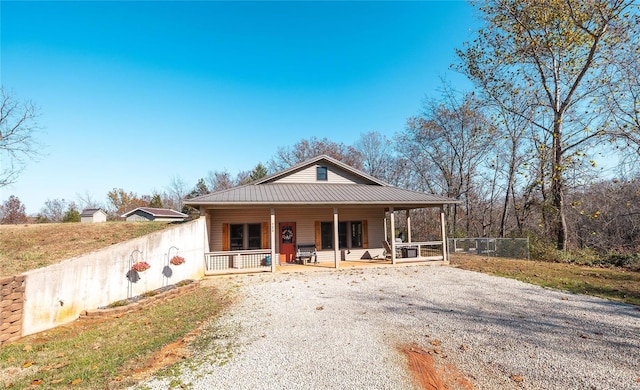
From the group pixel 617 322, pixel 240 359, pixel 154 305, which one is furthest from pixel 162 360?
pixel 617 322

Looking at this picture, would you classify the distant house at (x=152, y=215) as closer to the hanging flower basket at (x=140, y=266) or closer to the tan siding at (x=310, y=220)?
the tan siding at (x=310, y=220)

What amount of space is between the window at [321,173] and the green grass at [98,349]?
9.35 metres

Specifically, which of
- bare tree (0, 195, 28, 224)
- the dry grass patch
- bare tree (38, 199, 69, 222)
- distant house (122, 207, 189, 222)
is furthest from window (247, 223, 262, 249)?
bare tree (38, 199, 69, 222)

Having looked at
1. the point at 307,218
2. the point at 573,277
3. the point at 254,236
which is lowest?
the point at 573,277

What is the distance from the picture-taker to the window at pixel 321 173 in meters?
15.6

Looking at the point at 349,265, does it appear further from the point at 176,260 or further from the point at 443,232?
the point at 176,260

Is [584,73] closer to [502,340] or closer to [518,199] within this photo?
[518,199]

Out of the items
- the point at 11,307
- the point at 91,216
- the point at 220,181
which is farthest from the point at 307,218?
the point at 220,181

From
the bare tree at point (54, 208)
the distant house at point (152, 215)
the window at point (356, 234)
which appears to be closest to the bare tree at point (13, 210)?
the distant house at point (152, 215)

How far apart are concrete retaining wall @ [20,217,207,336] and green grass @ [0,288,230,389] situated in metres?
0.42

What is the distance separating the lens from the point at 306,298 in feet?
26.3

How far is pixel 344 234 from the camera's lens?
15.3 metres

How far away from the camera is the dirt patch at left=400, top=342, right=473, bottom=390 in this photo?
11.7 ft

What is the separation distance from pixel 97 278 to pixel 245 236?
698cm
